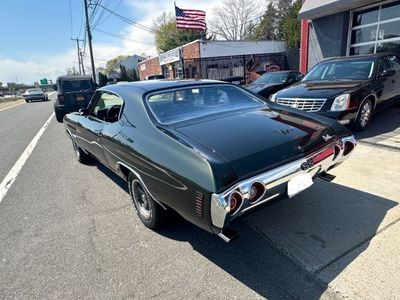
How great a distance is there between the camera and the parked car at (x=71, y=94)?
1105 centimetres

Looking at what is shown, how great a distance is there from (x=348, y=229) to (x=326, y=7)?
33.7 feet

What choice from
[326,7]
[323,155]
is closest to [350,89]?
[323,155]

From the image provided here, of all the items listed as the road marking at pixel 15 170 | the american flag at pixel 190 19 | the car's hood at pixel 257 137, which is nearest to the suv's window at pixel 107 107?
the car's hood at pixel 257 137

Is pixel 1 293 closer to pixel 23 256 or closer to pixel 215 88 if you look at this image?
pixel 23 256

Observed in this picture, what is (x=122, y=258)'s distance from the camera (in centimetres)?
270

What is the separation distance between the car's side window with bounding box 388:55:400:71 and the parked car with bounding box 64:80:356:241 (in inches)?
199

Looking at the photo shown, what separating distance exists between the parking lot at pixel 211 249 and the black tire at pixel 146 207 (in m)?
0.11

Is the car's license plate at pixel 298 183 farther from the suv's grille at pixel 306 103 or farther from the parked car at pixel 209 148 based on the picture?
the suv's grille at pixel 306 103

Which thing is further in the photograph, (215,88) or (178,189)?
(215,88)

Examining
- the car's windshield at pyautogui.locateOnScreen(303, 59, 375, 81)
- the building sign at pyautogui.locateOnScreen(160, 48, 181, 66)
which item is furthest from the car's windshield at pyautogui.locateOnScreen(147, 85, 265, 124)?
the building sign at pyautogui.locateOnScreen(160, 48, 181, 66)

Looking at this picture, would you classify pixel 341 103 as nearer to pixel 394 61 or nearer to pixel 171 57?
pixel 394 61

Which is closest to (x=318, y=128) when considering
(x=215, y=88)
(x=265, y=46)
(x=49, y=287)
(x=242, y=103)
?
(x=242, y=103)

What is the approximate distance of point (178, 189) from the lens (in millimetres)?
2291

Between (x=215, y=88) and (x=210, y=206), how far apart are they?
2051mm
